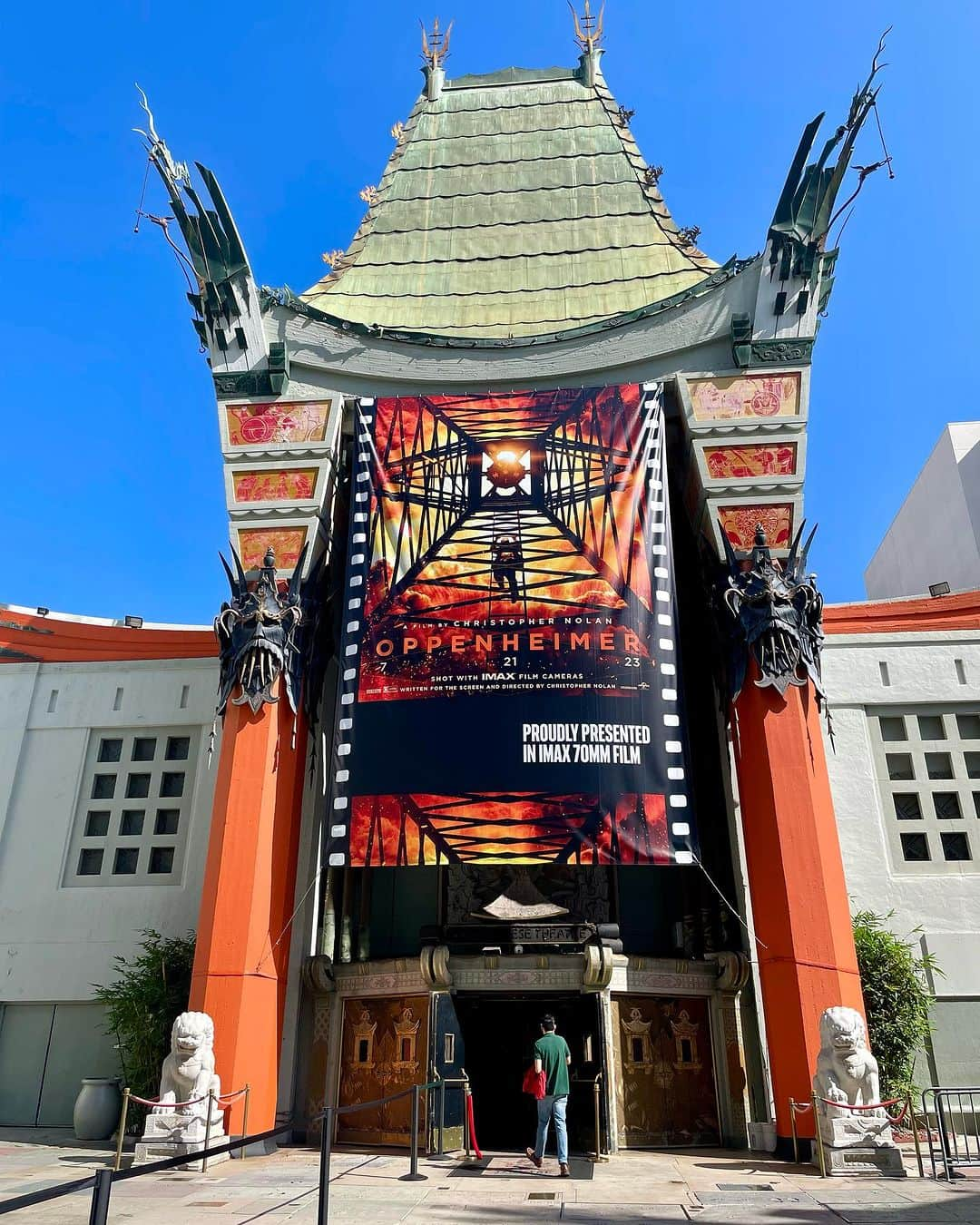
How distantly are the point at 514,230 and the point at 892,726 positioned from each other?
16.6 meters

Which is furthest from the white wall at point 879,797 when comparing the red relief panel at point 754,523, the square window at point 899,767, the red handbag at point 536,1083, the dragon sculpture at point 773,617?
the red handbag at point 536,1083

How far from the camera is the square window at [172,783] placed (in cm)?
2170

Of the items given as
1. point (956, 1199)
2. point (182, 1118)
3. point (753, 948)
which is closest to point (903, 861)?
point (753, 948)

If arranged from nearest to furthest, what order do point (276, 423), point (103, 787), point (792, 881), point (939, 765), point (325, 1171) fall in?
point (325, 1171) < point (792, 881) < point (939, 765) < point (276, 423) < point (103, 787)

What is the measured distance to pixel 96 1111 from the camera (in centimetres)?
1720

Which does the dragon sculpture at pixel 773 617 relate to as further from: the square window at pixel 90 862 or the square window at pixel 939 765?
the square window at pixel 90 862

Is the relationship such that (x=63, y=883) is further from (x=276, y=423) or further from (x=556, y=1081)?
(x=556, y=1081)

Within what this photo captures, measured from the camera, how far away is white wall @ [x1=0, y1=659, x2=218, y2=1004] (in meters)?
20.1

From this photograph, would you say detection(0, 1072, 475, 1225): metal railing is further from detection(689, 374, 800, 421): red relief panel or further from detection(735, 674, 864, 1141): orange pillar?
detection(689, 374, 800, 421): red relief panel

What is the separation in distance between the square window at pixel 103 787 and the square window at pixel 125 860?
4.38ft

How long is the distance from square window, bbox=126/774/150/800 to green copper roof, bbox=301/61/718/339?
12272 mm

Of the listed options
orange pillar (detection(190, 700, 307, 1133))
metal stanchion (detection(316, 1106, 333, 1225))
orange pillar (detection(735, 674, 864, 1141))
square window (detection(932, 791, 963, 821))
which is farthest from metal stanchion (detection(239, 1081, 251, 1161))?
square window (detection(932, 791, 963, 821))

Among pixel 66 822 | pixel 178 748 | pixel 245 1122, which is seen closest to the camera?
pixel 245 1122

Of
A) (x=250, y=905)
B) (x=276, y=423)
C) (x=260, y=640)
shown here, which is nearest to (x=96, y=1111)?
(x=250, y=905)
